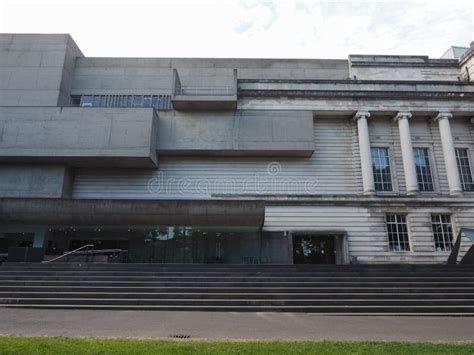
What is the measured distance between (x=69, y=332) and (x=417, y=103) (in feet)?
88.5

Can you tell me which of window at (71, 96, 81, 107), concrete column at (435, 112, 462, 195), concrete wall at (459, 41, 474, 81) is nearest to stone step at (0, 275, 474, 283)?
concrete column at (435, 112, 462, 195)

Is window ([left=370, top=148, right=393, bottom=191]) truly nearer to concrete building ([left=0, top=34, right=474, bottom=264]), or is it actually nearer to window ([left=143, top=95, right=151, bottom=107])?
concrete building ([left=0, top=34, right=474, bottom=264])

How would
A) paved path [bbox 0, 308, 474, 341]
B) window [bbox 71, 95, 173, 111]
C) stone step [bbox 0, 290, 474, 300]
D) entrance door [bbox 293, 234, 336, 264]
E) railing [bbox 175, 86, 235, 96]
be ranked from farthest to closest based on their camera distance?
window [bbox 71, 95, 173, 111], railing [bbox 175, 86, 235, 96], entrance door [bbox 293, 234, 336, 264], stone step [bbox 0, 290, 474, 300], paved path [bbox 0, 308, 474, 341]

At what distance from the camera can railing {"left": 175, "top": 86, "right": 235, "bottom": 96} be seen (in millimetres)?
24703

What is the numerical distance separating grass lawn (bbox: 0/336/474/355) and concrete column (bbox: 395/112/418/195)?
1980 centimetres

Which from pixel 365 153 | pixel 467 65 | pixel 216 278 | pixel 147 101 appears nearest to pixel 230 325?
pixel 216 278

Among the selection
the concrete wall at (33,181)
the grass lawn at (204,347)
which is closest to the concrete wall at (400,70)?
the concrete wall at (33,181)

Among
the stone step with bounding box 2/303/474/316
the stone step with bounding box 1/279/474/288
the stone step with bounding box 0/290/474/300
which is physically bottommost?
the stone step with bounding box 2/303/474/316

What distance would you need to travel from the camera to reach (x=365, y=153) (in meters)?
24.9

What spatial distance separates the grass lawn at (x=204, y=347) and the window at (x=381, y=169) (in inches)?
797

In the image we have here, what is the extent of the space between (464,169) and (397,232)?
7900mm

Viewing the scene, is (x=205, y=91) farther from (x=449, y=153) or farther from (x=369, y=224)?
(x=449, y=153)

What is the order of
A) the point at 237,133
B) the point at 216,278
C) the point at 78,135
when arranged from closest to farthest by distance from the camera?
the point at 216,278, the point at 78,135, the point at 237,133

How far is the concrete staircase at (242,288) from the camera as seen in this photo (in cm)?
1155
